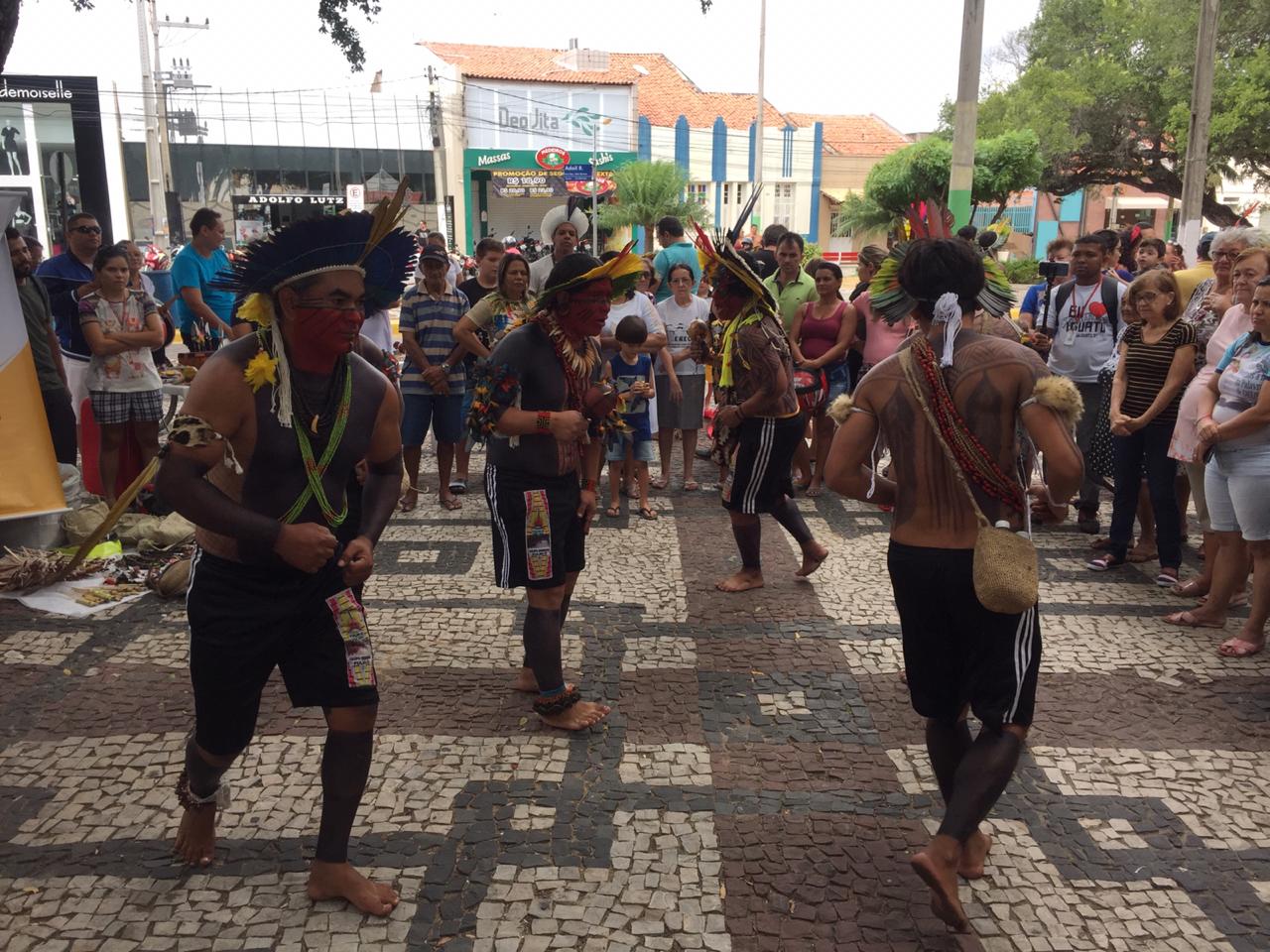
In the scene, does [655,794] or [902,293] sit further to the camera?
[655,794]

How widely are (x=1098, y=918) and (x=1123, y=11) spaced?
31824 mm

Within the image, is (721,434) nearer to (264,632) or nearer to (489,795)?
(489,795)

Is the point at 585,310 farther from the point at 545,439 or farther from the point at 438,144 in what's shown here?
the point at 438,144

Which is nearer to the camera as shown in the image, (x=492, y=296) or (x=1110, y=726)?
(x=1110, y=726)

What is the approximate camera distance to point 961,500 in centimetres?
286

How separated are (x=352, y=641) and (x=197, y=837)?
0.87m

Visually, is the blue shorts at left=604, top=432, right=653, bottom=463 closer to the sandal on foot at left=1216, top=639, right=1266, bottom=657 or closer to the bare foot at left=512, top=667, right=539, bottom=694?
the bare foot at left=512, top=667, right=539, bottom=694

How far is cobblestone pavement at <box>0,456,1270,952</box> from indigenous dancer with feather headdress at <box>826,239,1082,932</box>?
1.62ft

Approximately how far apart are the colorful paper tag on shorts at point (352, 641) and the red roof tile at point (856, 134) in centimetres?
5022

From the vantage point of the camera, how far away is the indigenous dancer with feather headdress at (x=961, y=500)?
2762 millimetres

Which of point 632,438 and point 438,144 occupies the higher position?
point 438,144

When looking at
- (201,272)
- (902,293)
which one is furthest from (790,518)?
(201,272)

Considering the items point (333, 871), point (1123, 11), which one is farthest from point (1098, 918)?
point (1123, 11)

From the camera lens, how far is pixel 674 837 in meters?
3.31
